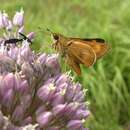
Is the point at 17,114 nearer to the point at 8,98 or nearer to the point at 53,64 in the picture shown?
the point at 8,98

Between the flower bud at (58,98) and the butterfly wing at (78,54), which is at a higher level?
the butterfly wing at (78,54)

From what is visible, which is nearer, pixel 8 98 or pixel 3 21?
pixel 8 98

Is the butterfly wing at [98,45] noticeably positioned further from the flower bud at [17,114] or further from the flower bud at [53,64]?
the flower bud at [17,114]

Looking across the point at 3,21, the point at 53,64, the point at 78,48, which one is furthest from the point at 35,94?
the point at 3,21

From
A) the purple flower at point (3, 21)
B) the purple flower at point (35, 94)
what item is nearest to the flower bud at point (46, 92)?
the purple flower at point (35, 94)

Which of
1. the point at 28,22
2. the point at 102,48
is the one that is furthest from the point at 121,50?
the point at 102,48
